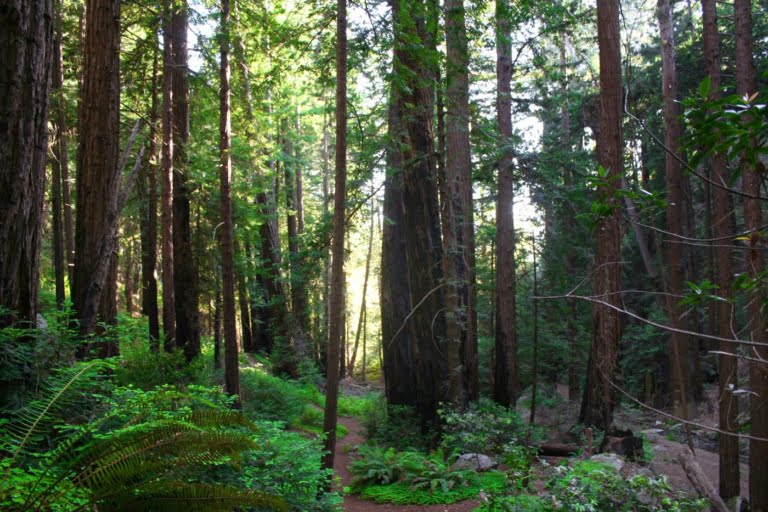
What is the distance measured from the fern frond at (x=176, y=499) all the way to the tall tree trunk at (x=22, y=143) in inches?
88.0

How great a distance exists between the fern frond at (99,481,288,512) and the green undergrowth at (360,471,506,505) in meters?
5.51

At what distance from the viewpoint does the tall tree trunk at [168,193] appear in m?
13.1

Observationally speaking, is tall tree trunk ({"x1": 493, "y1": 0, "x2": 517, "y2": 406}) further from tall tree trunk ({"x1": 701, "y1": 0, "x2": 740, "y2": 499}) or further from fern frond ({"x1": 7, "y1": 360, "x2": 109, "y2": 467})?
fern frond ({"x1": 7, "y1": 360, "x2": 109, "y2": 467})

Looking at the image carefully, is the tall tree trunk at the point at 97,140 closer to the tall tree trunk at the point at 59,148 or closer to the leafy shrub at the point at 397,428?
the tall tree trunk at the point at 59,148

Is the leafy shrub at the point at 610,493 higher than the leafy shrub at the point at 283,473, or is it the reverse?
the leafy shrub at the point at 283,473

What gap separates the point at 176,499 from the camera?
3.12m

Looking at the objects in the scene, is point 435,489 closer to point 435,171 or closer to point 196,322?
point 435,171

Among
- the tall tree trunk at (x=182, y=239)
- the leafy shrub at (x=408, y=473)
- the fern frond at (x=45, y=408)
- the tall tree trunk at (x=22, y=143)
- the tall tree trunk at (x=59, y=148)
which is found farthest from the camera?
the tall tree trunk at (x=182, y=239)

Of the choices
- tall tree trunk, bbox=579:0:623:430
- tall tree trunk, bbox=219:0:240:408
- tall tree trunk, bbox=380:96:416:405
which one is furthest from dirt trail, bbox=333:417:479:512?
tall tree trunk, bbox=579:0:623:430

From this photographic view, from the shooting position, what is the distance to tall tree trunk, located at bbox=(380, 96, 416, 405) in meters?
13.4

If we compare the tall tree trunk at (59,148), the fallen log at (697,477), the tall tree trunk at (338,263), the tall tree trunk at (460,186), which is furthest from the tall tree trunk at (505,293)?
the tall tree trunk at (59,148)

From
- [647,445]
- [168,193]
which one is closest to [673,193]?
[647,445]

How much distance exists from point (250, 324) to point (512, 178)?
1421 cm

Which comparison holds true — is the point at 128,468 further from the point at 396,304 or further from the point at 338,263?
the point at 396,304
